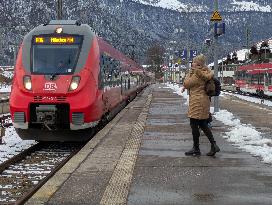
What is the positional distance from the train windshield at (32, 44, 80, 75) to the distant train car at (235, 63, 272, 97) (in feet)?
85.7

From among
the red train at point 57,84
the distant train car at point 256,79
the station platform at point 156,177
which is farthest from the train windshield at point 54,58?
the distant train car at point 256,79

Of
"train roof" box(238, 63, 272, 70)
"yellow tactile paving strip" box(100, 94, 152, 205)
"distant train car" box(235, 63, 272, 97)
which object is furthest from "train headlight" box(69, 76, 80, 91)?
"train roof" box(238, 63, 272, 70)

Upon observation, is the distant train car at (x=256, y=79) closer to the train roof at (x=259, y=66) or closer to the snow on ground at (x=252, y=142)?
the train roof at (x=259, y=66)

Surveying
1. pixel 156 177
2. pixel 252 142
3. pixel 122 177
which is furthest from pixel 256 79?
pixel 122 177

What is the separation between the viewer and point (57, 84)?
12523 mm

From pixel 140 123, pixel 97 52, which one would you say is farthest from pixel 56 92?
pixel 140 123

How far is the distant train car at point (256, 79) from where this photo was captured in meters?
38.9

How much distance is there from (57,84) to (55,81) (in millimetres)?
106

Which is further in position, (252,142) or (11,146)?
(11,146)

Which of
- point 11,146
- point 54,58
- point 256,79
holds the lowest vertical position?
point 11,146

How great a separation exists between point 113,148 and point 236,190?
13.5 ft

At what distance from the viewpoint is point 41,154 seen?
12039 mm

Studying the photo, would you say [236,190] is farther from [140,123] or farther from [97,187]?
[140,123]

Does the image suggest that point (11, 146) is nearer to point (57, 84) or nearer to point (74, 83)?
point (57, 84)
